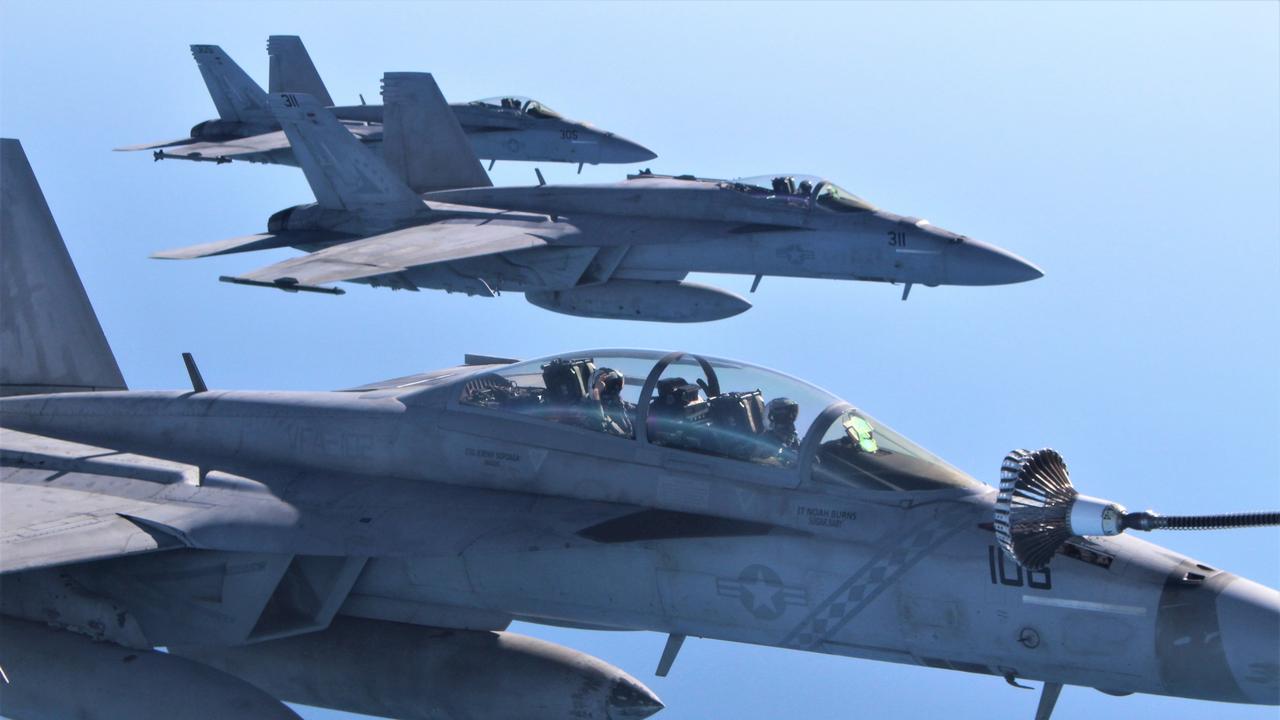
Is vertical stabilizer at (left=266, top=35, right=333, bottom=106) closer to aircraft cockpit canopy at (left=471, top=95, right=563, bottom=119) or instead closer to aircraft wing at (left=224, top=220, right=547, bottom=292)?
aircraft cockpit canopy at (left=471, top=95, right=563, bottom=119)

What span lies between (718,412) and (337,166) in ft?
45.9

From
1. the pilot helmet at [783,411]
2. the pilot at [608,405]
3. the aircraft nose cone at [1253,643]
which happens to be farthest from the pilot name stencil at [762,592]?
the aircraft nose cone at [1253,643]

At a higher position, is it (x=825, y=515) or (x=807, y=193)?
(x=807, y=193)

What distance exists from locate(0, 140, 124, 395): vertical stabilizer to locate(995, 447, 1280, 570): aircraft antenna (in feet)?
26.2

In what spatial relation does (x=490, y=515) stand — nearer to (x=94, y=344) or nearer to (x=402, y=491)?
(x=402, y=491)

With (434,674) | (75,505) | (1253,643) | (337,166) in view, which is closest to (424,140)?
(337,166)

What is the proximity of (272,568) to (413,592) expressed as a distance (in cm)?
89

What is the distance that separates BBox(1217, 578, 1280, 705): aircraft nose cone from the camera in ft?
19.7

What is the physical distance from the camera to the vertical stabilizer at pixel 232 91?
33.1 meters

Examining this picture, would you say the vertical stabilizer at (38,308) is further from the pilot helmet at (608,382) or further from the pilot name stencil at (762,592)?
the pilot name stencil at (762,592)

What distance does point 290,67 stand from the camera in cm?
3312

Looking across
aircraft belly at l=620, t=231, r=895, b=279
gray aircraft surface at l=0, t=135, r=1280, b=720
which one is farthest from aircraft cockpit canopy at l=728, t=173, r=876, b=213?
gray aircraft surface at l=0, t=135, r=1280, b=720

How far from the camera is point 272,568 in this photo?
326 inches

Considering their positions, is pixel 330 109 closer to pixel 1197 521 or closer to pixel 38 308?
pixel 38 308
